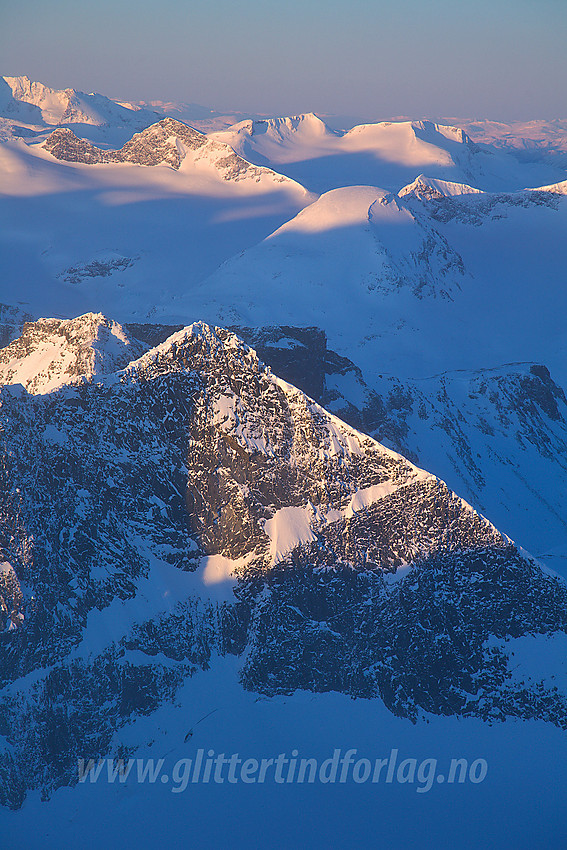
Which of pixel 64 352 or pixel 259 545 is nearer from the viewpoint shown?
pixel 259 545

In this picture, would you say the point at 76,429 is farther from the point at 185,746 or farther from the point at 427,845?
the point at 427,845

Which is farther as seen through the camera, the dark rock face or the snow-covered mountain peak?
the snow-covered mountain peak

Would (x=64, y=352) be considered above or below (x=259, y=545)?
above

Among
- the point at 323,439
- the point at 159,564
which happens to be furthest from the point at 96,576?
the point at 323,439

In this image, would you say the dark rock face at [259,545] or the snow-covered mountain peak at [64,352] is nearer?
the dark rock face at [259,545]
